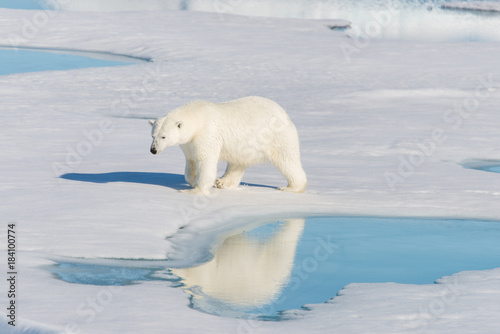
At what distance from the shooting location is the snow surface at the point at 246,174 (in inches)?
160

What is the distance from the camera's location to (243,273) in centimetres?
487

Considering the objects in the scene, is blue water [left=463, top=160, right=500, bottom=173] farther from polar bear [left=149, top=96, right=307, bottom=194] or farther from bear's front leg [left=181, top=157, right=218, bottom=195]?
bear's front leg [left=181, top=157, right=218, bottom=195]

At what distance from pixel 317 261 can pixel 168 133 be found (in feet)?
5.56

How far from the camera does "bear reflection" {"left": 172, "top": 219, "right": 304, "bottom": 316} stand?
169 inches

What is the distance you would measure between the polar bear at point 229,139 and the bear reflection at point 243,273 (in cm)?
95

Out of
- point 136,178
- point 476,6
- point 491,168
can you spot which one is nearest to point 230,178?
point 136,178

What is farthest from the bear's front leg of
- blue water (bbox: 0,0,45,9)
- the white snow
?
the white snow

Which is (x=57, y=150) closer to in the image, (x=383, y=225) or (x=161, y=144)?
(x=161, y=144)

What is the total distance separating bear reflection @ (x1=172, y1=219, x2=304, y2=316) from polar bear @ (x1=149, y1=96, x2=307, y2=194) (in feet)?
3.11

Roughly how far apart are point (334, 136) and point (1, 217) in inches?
216

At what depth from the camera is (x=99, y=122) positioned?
418 inches

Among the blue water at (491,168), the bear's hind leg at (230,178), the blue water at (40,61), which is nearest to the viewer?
the bear's hind leg at (230,178)

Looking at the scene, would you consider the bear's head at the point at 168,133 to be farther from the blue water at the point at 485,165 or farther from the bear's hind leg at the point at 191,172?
the blue water at the point at 485,165

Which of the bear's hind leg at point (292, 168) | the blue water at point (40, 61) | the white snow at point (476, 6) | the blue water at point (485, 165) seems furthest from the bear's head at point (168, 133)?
the white snow at point (476, 6)
